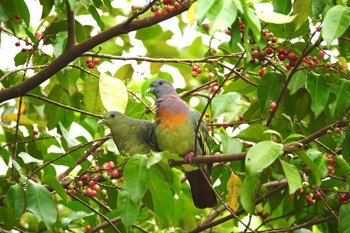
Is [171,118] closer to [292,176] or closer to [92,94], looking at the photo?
[92,94]

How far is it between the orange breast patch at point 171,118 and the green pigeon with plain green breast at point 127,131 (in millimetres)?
104

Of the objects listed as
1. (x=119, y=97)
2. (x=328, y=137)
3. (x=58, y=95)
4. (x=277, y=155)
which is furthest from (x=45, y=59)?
(x=277, y=155)

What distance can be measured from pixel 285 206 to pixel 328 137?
1.06m

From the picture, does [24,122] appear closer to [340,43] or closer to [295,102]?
[295,102]

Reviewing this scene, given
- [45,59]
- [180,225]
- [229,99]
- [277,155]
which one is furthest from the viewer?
[180,225]

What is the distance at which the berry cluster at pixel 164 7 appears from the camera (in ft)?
11.2

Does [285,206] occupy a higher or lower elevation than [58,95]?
lower

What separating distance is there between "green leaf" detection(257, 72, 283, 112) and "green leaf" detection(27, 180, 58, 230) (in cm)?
112

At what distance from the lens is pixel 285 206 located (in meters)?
4.99

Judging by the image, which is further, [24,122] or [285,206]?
[285,206]

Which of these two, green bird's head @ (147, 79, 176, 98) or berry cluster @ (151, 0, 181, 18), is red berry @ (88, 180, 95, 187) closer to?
berry cluster @ (151, 0, 181, 18)

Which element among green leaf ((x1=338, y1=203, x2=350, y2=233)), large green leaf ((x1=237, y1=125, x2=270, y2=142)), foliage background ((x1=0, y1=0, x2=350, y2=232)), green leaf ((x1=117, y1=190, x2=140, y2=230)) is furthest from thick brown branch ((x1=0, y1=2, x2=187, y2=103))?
green leaf ((x1=338, y1=203, x2=350, y2=233))

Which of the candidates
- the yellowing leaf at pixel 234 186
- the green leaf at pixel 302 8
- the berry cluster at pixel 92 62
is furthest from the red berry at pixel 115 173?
the green leaf at pixel 302 8

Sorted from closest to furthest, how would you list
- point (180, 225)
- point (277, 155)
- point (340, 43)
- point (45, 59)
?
point (277, 155), point (340, 43), point (45, 59), point (180, 225)
